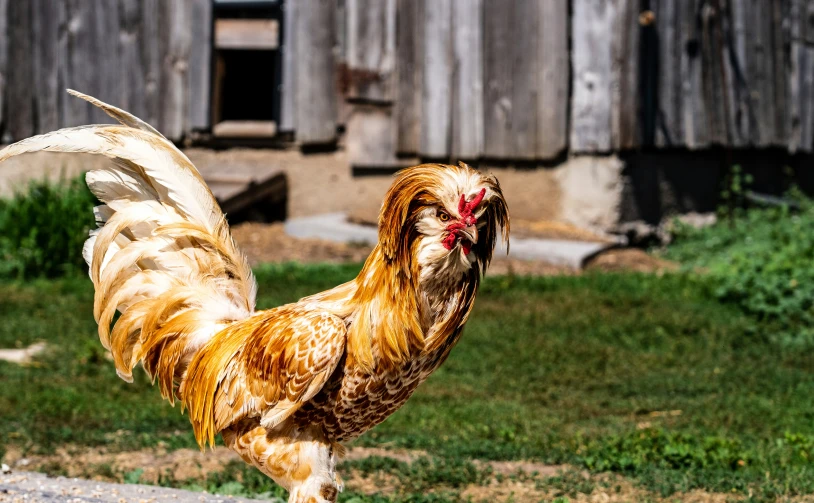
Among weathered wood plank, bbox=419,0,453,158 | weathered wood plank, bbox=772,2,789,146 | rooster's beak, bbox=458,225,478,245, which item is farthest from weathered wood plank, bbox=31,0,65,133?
rooster's beak, bbox=458,225,478,245

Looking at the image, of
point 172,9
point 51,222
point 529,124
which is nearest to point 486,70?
point 529,124

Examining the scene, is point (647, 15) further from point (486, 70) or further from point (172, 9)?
point (172, 9)

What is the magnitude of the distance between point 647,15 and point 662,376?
5.84 metres

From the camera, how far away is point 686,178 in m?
14.0

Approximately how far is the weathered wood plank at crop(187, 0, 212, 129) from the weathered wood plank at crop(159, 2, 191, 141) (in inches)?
2.9

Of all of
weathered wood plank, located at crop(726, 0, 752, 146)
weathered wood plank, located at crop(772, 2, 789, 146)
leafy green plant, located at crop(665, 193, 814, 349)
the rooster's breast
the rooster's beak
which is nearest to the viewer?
the rooster's beak

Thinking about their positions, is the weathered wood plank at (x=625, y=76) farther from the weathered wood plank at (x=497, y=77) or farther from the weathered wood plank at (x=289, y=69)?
the weathered wood plank at (x=289, y=69)

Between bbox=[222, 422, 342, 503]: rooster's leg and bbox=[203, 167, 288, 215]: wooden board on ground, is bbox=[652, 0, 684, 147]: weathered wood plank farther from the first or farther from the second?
bbox=[222, 422, 342, 503]: rooster's leg

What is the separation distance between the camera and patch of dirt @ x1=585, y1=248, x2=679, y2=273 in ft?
39.0

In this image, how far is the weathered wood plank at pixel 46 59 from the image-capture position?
545 inches

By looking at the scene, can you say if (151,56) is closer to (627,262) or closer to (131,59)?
(131,59)

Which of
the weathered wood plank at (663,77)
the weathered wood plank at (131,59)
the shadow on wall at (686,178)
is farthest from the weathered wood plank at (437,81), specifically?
the weathered wood plank at (131,59)

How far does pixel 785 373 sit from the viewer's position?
832 cm

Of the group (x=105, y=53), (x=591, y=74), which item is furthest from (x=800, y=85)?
(x=105, y=53)
